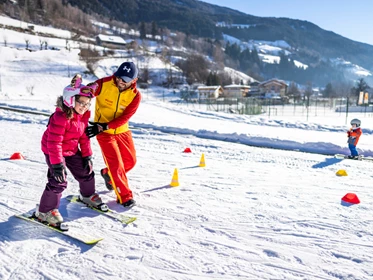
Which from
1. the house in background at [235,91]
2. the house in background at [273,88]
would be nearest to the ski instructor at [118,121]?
the house in background at [235,91]

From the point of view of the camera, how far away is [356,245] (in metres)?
3.21

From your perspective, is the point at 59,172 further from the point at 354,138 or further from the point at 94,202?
the point at 354,138

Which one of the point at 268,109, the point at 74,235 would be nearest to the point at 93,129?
the point at 74,235

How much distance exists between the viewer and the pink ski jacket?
326 centimetres

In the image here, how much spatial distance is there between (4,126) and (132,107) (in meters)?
8.93

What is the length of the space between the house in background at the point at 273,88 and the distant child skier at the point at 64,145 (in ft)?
293

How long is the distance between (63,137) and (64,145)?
139 mm

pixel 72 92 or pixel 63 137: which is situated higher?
pixel 72 92

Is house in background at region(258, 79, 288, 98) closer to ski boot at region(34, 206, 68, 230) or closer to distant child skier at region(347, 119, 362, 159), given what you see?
distant child skier at region(347, 119, 362, 159)

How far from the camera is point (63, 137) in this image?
3.42 m

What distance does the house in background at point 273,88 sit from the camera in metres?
88.8

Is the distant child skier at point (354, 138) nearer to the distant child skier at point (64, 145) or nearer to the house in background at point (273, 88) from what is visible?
the distant child skier at point (64, 145)

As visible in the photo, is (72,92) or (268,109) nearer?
(72,92)

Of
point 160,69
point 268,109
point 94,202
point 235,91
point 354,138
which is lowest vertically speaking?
point 94,202
